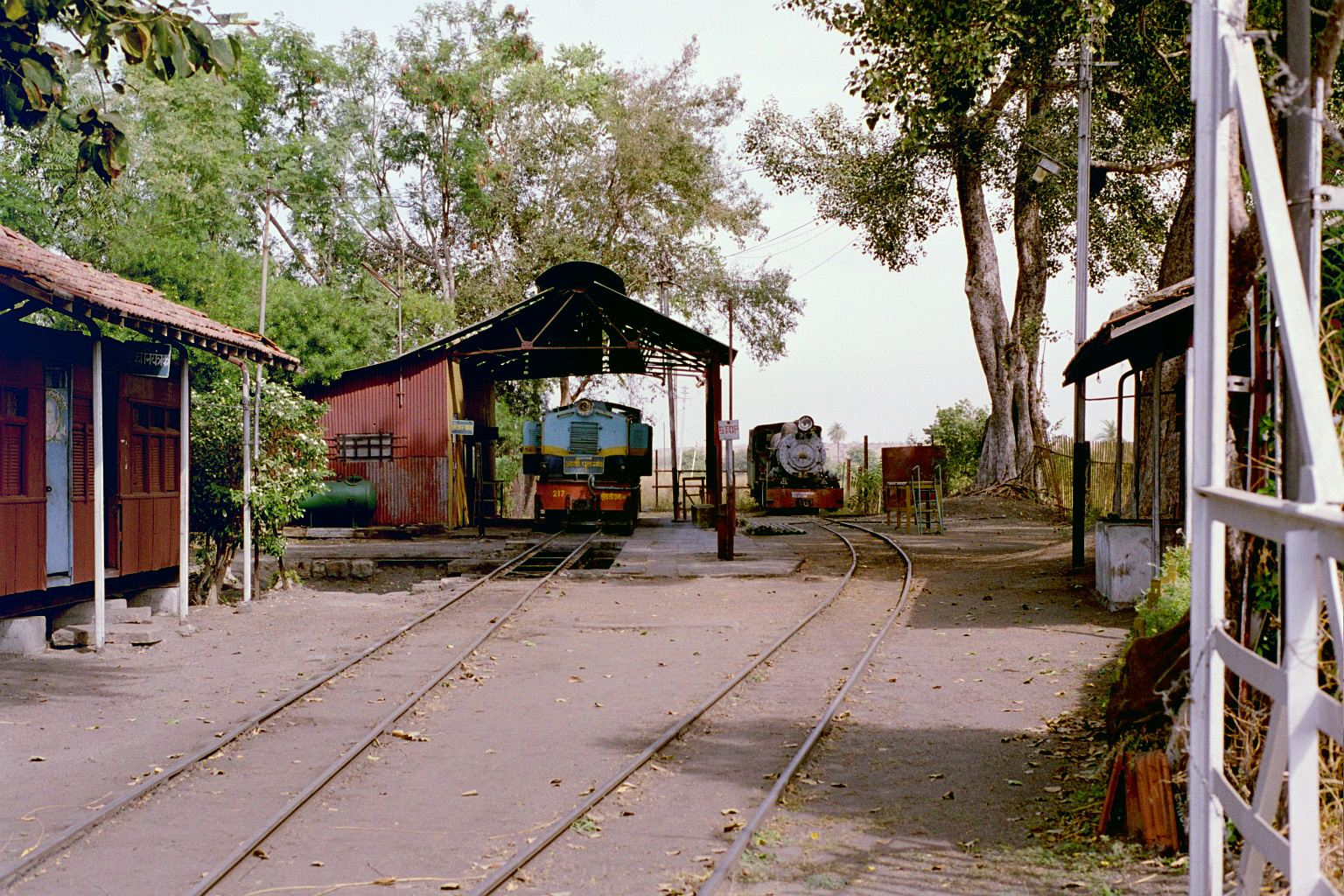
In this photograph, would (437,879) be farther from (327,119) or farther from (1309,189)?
(327,119)

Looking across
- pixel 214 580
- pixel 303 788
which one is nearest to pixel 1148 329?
pixel 303 788

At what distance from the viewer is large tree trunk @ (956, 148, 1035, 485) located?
30422 mm

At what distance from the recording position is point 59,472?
1145cm

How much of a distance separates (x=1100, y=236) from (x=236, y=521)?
971 inches

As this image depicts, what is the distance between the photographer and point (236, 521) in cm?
1505

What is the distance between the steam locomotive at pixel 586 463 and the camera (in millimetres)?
27922

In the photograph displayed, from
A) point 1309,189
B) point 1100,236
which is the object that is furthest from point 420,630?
point 1100,236

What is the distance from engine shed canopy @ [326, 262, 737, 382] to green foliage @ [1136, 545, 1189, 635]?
1302 cm

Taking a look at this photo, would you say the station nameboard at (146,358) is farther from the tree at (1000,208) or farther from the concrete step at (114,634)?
the tree at (1000,208)

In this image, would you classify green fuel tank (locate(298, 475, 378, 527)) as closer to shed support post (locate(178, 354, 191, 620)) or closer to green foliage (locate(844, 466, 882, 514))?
shed support post (locate(178, 354, 191, 620))

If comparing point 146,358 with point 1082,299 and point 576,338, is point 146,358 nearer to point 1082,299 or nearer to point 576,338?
point 1082,299

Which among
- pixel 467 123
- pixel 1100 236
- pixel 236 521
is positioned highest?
pixel 467 123

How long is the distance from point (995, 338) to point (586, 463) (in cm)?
1177

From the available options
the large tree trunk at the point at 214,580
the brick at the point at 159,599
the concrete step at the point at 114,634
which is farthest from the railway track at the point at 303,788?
the large tree trunk at the point at 214,580
